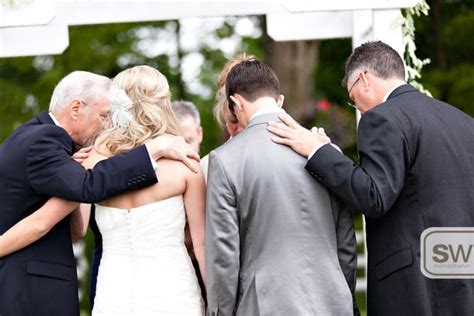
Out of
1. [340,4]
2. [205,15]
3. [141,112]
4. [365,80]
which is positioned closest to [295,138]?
[365,80]

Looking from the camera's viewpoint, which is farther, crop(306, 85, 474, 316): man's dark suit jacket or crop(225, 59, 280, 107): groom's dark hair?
crop(225, 59, 280, 107): groom's dark hair

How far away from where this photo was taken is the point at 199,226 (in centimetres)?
402

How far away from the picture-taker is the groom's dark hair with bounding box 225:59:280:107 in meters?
3.99

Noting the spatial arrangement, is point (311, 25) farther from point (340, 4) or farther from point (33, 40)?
point (33, 40)

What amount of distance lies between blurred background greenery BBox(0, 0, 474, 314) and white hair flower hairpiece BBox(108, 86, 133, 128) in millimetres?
7037

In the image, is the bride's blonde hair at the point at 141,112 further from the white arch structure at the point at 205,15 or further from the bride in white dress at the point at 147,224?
the white arch structure at the point at 205,15

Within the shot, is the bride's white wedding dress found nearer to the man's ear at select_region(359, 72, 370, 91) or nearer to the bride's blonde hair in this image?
the bride's blonde hair

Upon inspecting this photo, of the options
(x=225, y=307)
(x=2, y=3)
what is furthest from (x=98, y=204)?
(x=2, y=3)

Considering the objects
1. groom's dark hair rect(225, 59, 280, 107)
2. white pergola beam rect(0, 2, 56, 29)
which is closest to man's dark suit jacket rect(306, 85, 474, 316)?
groom's dark hair rect(225, 59, 280, 107)

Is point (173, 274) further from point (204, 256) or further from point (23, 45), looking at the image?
point (23, 45)

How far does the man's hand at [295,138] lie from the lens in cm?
393

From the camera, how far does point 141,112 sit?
4.04 m

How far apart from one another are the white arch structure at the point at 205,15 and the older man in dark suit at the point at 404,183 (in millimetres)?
1227

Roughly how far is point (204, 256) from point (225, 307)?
0.24 meters
